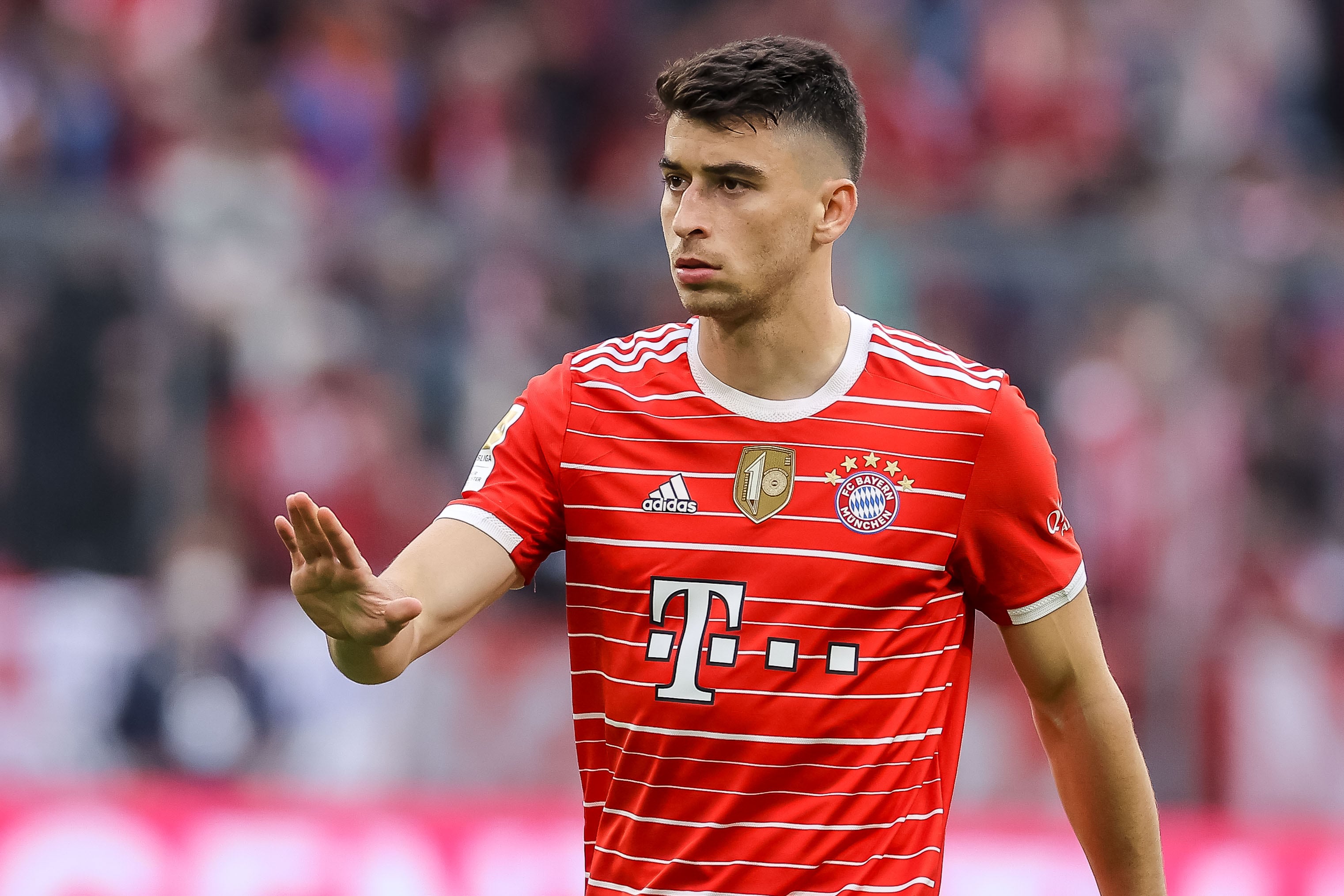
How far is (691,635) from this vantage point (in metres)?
3.39

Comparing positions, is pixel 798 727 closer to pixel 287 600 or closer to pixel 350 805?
pixel 350 805

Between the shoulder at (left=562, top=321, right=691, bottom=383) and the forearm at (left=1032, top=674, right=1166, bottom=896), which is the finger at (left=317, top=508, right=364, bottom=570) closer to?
the shoulder at (left=562, top=321, right=691, bottom=383)

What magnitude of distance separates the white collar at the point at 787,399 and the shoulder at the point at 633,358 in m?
0.05

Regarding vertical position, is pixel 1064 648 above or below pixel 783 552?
below

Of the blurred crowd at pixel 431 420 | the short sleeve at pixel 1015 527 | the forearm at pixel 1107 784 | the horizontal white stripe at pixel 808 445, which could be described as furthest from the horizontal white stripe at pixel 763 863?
the blurred crowd at pixel 431 420

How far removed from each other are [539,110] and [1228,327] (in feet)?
13.4

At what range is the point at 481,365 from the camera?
8469 millimetres

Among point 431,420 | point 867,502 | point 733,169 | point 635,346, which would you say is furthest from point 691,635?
point 431,420

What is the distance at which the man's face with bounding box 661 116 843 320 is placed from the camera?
Answer: 11.2ft

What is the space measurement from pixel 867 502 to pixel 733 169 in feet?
2.19

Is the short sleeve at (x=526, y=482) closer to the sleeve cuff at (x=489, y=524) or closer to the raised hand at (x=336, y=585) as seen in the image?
the sleeve cuff at (x=489, y=524)

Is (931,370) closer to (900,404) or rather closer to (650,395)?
(900,404)

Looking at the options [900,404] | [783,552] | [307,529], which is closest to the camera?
[307,529]

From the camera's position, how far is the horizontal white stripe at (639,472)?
11.3 ft
